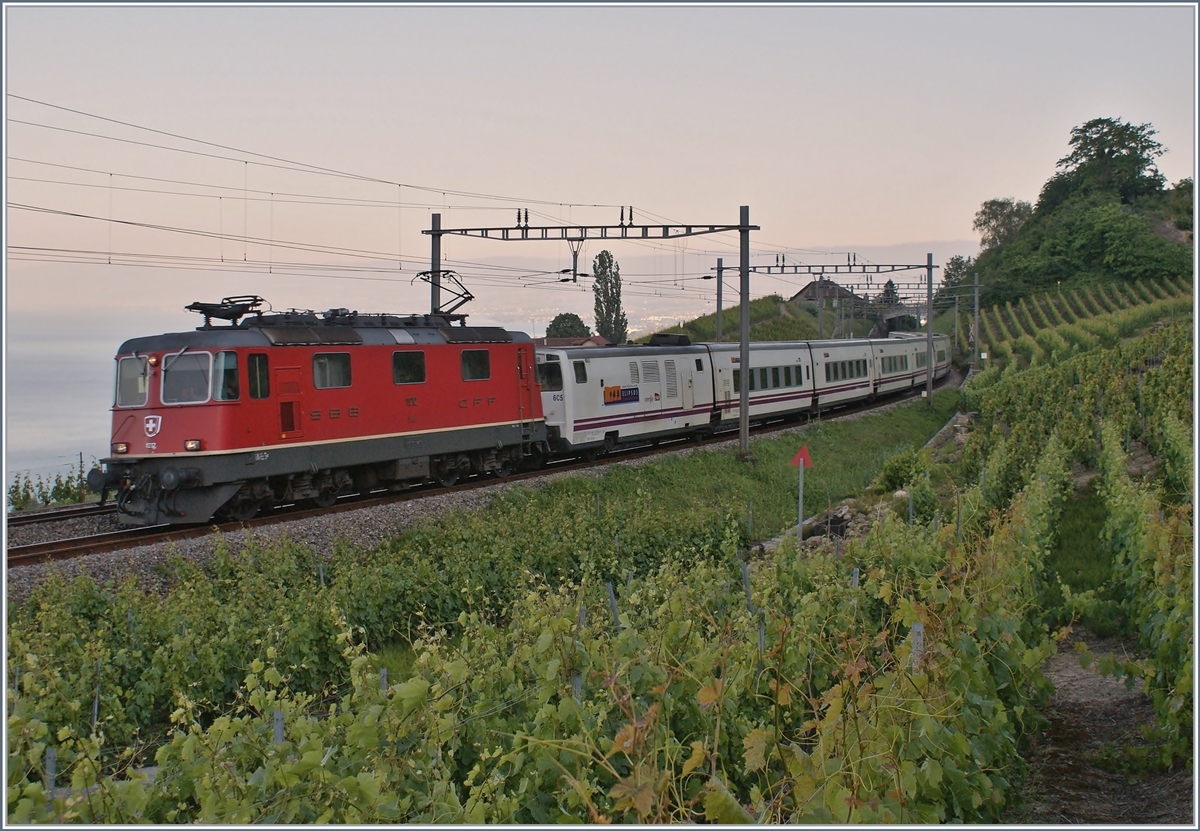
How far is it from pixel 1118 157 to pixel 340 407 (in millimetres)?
81240

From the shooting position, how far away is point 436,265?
22000 mm

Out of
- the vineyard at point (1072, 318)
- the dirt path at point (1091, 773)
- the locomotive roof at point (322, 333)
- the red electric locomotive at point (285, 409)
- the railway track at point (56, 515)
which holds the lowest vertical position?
the dirt path at point (1091, 773)

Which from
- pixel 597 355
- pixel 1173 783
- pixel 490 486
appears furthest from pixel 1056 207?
pixel 1173 783

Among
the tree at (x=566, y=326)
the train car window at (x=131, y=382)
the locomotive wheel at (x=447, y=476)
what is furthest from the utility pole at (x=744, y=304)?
the tree at (x=566, y=326)

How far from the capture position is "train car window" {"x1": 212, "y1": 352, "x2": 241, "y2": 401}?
575 inches

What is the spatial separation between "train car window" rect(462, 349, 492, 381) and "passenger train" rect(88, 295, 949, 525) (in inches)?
1.4

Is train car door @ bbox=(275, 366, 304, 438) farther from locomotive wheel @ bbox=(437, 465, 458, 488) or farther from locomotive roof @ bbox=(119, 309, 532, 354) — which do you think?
locomotive wheel @ bbox=(437, 465, 458, 488)

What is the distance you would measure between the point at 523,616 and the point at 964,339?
7460 cm

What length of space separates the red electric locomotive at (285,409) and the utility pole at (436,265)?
2.26 meters

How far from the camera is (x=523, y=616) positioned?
7461mm

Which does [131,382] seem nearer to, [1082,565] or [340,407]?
[340,407]

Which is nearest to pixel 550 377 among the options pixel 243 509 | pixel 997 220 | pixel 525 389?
pixel 525 389

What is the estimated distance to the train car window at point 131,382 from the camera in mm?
15211

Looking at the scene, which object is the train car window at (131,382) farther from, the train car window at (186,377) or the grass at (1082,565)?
the grass at (1082,565)
